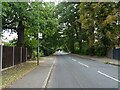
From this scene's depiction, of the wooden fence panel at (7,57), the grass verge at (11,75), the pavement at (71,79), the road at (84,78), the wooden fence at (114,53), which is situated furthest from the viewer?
the wooden fence at (114,53)

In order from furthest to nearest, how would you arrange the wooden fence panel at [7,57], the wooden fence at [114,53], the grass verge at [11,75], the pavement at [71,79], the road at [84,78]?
1. the wooden fence at [114,53]
2. the wooden fence panel at [7,57]
3. the grass verge at [11,75]
4. the road at [84,78]
5. the pavement at [71,79]

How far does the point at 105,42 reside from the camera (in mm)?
56594

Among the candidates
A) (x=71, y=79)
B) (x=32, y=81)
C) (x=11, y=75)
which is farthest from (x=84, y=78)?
(x=11, y=75)

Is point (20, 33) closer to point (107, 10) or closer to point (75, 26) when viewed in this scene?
point (107, 10)

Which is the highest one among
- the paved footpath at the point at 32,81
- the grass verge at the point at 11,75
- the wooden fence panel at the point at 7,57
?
the wooden fence panel at the point at 7,57

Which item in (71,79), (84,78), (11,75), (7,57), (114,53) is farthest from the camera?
(114,53)

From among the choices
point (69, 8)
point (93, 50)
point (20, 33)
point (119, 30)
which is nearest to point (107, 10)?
point (119, 30)

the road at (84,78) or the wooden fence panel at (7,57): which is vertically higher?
the wooden fence panel at (7,57)

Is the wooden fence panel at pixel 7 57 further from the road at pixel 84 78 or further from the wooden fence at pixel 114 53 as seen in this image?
the wooden fence at pixel 114 53

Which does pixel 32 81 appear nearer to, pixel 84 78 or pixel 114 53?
pixel 84 78

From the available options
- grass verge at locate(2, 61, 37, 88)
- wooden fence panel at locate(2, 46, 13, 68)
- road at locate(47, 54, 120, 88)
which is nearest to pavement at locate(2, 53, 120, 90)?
road at locate(47, 54, 120, 88)

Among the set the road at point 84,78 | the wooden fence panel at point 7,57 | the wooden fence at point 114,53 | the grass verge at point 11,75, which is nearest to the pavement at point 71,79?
the road at point 84,78

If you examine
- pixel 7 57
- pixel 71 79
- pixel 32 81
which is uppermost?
pixel 7 57

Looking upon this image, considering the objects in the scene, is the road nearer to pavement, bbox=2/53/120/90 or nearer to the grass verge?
pavement, bbox=2/53/120/90
